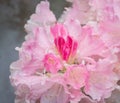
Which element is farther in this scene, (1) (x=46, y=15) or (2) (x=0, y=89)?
(2) (x=0, y=89)

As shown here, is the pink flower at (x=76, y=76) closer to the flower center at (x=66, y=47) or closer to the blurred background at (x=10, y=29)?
the flower center at (x=66, y=47)

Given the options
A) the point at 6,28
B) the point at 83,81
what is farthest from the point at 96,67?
the point at 6,28

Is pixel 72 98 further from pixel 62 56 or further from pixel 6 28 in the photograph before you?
pixel 6 28

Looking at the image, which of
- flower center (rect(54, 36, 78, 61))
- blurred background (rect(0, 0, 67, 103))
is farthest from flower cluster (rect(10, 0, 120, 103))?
blurred background (rect(0, 0, 67, 103))

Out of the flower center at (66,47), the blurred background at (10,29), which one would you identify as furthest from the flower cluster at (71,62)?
the blurred background at (10,29)

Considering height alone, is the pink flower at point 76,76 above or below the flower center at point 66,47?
below

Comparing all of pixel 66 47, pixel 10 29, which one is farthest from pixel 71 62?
pixel 10 29

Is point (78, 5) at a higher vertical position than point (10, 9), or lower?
lower

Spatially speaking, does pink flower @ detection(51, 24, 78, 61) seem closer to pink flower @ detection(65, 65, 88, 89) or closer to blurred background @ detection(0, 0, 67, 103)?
pink flower @ detection(65, 65, 88, 89)
